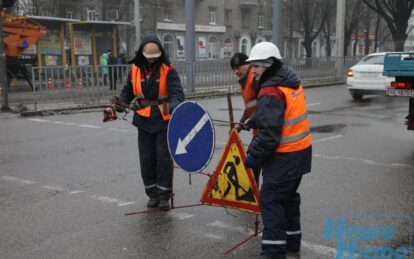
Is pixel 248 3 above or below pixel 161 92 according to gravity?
above

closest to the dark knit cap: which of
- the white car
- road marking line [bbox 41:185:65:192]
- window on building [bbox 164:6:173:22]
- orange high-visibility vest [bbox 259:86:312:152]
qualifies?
orange high-visibility vest [bbox 259:86:312:152]

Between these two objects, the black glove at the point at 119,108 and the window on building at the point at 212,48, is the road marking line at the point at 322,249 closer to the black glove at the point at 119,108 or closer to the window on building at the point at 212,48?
the black glove at the point at 119,108

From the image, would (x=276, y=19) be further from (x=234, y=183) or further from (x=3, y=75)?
(x=234, y=183)

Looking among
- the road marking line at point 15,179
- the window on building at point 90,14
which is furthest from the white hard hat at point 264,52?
the window on building at point 90,14

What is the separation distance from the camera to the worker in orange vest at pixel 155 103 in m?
5.54

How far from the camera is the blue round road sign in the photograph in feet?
16.4

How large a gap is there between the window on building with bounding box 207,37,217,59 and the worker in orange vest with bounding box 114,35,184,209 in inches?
2141

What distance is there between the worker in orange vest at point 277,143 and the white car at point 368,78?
13.8 meters

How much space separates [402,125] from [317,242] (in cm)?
833

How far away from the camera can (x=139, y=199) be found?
6.15 m

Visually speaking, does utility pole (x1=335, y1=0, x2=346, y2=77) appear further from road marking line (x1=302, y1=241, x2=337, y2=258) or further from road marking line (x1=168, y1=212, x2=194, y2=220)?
road marking line (x1=302, y1=241, x2=337, y2=258)

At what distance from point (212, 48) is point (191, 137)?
183ft

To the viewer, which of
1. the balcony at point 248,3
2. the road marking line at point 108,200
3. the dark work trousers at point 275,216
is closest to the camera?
the dark work trousers at point 275,216

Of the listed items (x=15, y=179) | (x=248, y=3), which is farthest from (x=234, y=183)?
(x=248, y=3)
